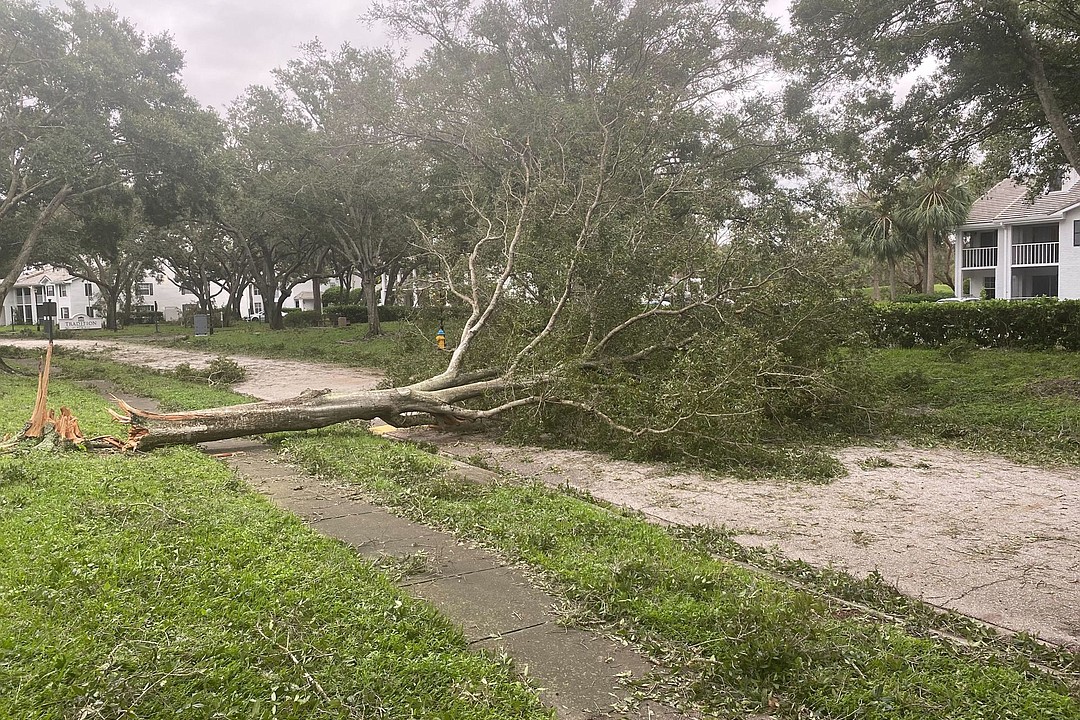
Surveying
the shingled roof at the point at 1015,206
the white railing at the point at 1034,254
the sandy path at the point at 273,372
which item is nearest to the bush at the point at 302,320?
the sandy path at the point at 273,372

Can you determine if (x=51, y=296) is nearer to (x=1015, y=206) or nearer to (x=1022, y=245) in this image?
(x=1015, y=206)

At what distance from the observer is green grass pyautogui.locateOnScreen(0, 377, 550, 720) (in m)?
2.74

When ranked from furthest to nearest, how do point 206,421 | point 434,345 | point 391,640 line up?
point 434,345, point 206,421, point 391,640

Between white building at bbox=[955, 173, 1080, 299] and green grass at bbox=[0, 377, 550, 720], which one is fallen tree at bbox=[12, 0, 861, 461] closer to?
green grass at bbox=[0, 377, 550, 720]

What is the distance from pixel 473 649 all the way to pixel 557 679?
1.33ft

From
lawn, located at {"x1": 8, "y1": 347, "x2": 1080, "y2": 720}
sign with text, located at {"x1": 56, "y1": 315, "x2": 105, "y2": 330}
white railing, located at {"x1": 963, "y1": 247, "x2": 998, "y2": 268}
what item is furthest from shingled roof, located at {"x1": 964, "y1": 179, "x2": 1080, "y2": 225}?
sign with text, located at {"x1": 56, "y1": 315, "x2": 105, "y2": 330}

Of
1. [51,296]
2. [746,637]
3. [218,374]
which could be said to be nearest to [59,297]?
[51,296]

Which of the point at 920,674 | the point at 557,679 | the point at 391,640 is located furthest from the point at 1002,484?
the point at 391,640

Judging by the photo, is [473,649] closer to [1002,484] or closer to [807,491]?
[807,491]

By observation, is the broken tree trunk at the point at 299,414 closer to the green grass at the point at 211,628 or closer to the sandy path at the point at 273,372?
the green grass at the point at 211,628

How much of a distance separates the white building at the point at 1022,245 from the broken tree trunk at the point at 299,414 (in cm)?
2690

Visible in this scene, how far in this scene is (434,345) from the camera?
11.0 metres

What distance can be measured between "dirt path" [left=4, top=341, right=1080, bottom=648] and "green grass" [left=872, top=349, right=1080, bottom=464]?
2.54ft

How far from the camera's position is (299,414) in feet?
27.1
